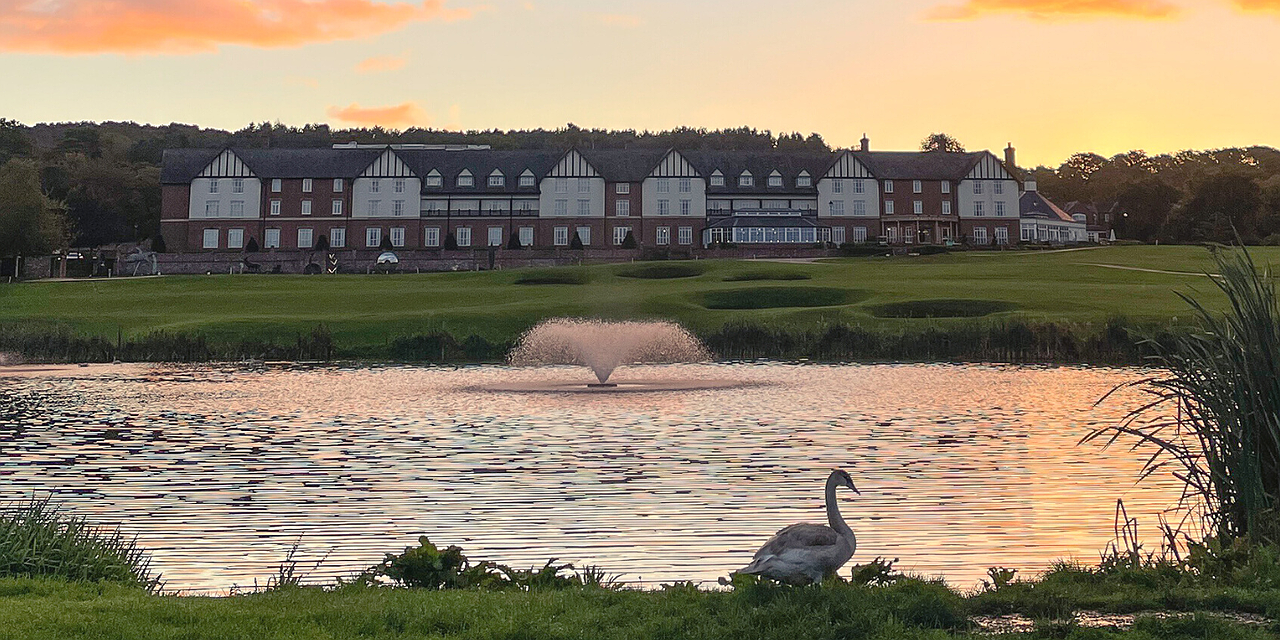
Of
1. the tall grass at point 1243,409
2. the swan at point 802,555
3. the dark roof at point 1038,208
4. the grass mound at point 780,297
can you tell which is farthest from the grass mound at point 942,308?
the dark roof at point 1038,208

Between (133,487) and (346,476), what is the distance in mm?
2974

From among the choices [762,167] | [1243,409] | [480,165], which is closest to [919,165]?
[762,167]

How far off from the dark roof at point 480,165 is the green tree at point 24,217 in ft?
121

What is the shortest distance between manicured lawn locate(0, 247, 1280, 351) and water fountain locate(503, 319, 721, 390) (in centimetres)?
115

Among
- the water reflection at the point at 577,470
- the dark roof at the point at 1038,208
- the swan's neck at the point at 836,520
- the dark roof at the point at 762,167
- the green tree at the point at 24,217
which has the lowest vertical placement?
the water reflection at the point at 577,470

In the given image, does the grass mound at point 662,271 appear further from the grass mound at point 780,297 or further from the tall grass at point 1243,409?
the tall grass at point 1243,409

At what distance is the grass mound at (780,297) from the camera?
58.1 m

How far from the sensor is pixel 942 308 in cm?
5225

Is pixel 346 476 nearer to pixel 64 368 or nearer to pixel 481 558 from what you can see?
pixel 481 558

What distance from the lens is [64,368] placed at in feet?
136

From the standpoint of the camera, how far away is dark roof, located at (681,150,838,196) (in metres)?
117

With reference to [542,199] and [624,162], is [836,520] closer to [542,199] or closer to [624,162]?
[542,199]

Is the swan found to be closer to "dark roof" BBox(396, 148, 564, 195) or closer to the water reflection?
the water reflection

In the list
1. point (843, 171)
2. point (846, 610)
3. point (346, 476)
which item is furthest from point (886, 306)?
point (843, 171)
